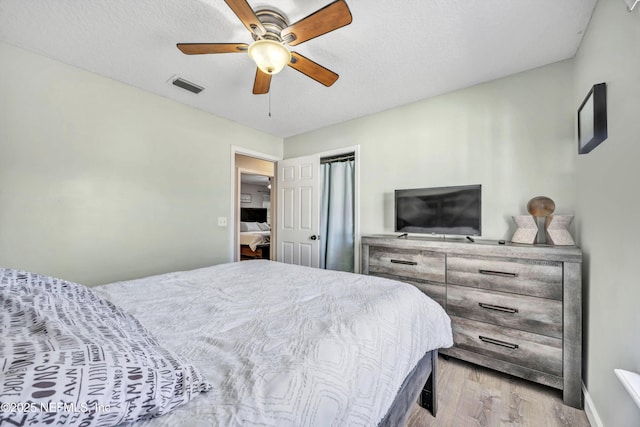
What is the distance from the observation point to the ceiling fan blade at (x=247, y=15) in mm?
1275

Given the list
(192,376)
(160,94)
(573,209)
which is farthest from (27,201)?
(573,209)

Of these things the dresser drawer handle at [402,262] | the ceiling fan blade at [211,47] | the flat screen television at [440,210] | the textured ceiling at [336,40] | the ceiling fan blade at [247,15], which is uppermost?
the textured ceiling at [336,40]

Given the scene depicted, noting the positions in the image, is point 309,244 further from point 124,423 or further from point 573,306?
point 124,423

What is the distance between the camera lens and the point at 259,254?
5941mm

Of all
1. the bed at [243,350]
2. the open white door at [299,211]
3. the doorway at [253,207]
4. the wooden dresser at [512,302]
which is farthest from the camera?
the doorway at [253,207]

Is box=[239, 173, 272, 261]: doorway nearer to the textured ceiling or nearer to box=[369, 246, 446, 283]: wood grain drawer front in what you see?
box=[369, 246, 446, 283]: wood grain drawer front

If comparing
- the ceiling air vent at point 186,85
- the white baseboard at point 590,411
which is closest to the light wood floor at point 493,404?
the white baseboard at point 590,411

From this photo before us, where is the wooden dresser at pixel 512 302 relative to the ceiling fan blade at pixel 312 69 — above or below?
below

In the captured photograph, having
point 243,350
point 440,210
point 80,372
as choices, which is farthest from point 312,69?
point 80,372

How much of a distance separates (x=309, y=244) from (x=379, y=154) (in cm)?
152

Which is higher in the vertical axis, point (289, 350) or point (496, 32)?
point (496, 32)

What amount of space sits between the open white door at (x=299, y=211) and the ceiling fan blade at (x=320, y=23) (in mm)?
2032

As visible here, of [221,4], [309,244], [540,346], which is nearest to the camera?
[221,4]

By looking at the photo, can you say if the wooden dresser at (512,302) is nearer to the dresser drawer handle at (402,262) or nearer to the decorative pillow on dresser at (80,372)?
the dresser drawer handle at (402,262)
